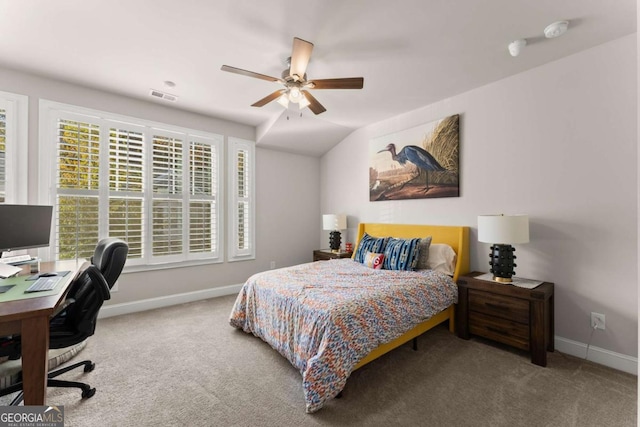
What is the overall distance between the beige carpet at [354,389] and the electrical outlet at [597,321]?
1.10ft

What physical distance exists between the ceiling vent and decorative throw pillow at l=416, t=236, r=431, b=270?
358cm

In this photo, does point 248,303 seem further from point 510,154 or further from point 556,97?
point 556,97

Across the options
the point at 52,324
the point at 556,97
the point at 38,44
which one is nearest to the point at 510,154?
the point at 556,97

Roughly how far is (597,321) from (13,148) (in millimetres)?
5819

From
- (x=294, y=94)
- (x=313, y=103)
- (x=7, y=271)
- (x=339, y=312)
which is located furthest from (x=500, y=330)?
(x=7, y=271)

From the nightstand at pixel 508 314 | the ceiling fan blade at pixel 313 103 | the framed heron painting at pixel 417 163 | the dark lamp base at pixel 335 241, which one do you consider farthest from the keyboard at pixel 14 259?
the nightstand at pixel 508 314

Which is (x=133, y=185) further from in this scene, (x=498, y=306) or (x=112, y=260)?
(x=498, y=306)

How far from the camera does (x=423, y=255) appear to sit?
3.13m

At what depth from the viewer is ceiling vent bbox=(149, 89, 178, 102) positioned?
10.8ft

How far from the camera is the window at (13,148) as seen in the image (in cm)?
274

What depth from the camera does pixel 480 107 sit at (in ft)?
10.1

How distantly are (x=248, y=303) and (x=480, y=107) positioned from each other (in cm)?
337

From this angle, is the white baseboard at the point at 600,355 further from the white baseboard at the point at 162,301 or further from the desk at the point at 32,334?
the white baseboard at the point at 162,301

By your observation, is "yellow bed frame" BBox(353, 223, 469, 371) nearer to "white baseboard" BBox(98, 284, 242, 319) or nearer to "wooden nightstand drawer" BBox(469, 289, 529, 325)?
"wooden nightstand drawer" BBox(469, 289, 529, 325)
